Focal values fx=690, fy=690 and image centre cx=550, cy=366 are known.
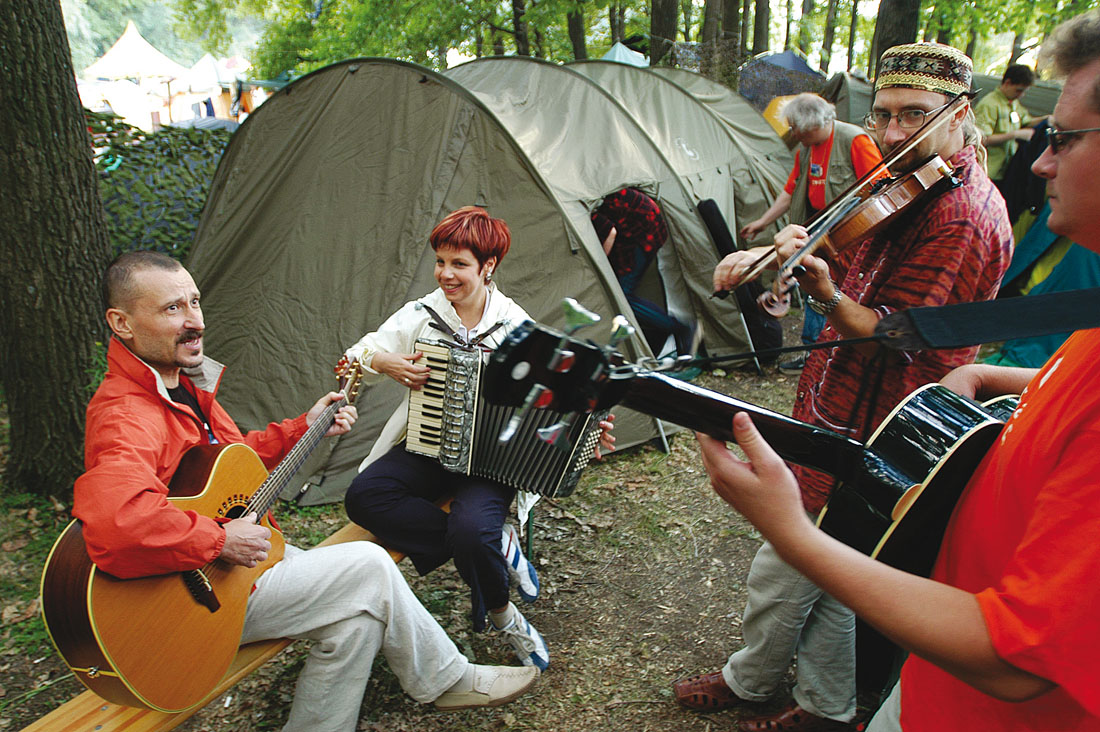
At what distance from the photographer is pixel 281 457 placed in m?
2.59

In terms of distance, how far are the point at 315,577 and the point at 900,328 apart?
1.82m

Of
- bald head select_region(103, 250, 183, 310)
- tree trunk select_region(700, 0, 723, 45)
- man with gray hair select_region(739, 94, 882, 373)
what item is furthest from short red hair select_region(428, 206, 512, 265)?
tree trunk select_region(700, 0, 723, 45)

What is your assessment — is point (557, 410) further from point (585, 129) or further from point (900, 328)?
point (585, 129)

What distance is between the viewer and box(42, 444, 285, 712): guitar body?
1712 mm

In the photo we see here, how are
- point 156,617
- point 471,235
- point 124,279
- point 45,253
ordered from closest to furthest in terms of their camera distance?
point 156,617
point 124,279
point 471,235
point 45,253

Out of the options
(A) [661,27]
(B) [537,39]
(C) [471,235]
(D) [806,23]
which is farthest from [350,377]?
(D) [806,23]

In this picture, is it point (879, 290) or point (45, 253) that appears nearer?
point (879, 290)

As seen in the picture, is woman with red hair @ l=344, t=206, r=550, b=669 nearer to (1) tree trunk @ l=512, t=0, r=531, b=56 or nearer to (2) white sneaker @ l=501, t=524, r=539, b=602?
(2) white sneaker @ l=501, t=524, r=539, b=602

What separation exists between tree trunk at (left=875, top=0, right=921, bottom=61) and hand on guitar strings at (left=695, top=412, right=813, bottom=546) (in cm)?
835

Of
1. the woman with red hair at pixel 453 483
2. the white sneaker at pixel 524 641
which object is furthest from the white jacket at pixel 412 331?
the white sneaker at pixel 524 641

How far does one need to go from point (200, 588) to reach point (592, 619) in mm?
1681

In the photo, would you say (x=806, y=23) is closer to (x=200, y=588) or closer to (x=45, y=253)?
(x=45, y=253)

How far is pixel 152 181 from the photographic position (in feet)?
16.8

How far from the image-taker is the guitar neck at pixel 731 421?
126 cm
